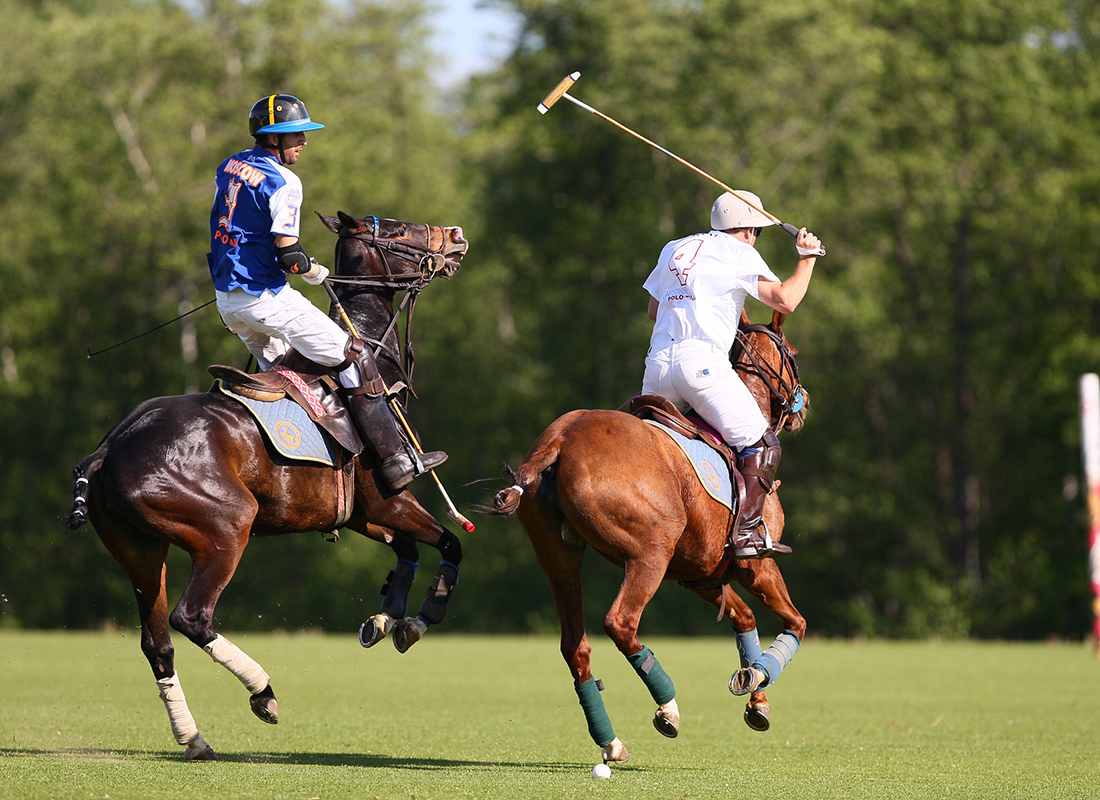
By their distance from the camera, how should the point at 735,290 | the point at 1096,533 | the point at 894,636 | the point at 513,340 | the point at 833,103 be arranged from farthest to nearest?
the point at 513,340
the point at 833,103
the point at 894,636
the point at 1096,533
the point at 735,290

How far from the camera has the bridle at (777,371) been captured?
29.2 ft

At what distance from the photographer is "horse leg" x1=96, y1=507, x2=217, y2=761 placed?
8.06 m

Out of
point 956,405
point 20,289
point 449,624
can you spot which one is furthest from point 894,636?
point 20,289

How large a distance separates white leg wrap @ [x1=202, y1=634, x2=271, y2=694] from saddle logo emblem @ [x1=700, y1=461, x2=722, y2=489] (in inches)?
103

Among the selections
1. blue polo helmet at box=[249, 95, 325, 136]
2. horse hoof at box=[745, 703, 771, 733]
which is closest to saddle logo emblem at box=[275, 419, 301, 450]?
blue polo helmet at box=[249, 95, 325, 136]

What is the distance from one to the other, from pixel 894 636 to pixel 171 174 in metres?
17.8

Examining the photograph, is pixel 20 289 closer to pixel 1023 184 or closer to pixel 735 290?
pixel 1023 184

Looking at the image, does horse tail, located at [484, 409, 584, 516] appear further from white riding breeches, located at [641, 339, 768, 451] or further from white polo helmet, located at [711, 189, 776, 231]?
white polo helmet, located at [711, 189, 776, 231]

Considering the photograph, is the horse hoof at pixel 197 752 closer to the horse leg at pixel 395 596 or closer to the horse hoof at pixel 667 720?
the horse leg at pixel 395 596

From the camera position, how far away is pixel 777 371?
8.98 metres

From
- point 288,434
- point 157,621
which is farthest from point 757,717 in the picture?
point 157,621

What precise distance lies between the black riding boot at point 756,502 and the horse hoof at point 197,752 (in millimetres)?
3147

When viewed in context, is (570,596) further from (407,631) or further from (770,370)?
(770,370)

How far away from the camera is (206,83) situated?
32.2 metres
